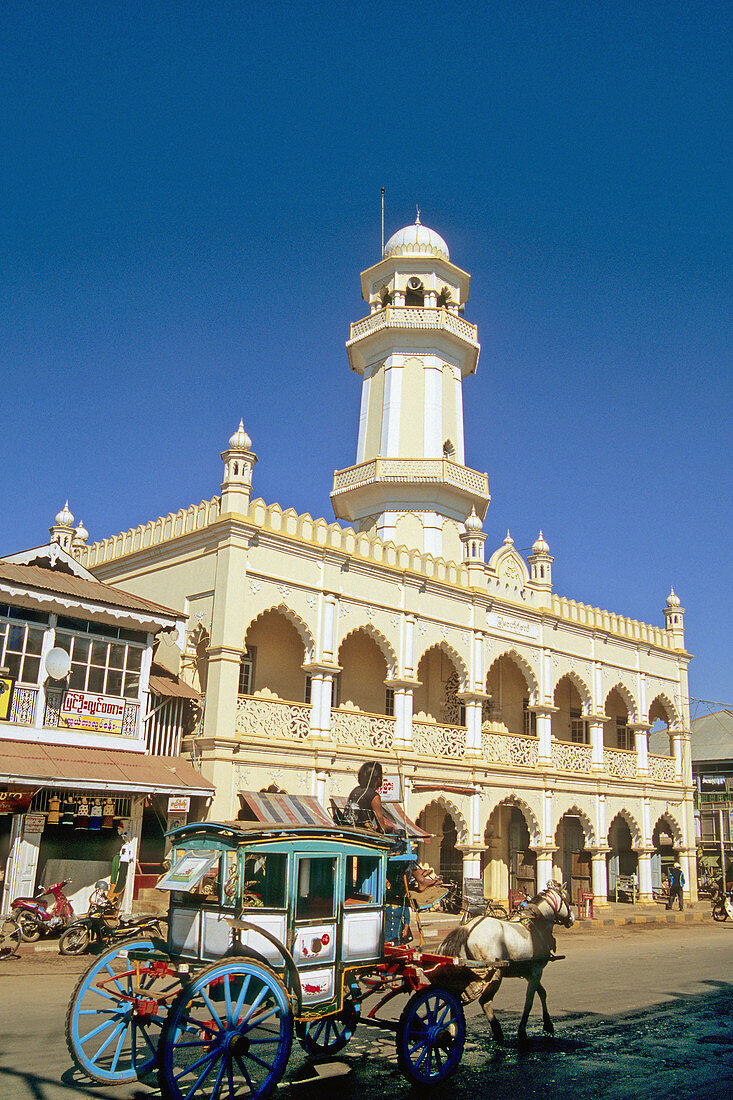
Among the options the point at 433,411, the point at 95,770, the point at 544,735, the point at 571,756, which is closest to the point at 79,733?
the point at 95,770

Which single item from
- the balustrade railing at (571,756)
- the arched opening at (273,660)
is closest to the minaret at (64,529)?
the arched opening at (273,660)

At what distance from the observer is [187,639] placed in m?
19.9

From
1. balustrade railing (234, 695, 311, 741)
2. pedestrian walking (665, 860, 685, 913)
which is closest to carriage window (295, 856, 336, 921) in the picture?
balustrade railing (234, 695, 311, 741)

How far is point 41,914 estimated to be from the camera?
49.2ft

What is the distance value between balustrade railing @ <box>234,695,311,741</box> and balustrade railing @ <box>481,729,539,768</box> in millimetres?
6112

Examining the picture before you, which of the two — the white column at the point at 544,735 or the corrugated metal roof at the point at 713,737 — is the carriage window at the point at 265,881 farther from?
the corrugated metal roof at the point at 713,737

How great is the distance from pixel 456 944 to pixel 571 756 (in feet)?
62.2

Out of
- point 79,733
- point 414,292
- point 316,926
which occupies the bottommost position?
point 316,926

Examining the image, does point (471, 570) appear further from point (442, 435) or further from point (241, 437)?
point (241, 437)

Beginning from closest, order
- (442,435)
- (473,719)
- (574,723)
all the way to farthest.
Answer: (473,719)
(442,435)
(574,723)

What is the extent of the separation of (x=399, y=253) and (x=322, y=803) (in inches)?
683

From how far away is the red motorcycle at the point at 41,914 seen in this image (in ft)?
48.8

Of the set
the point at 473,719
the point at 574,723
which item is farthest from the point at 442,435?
the point at 574,723

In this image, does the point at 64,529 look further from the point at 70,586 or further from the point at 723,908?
the point at 723,908
